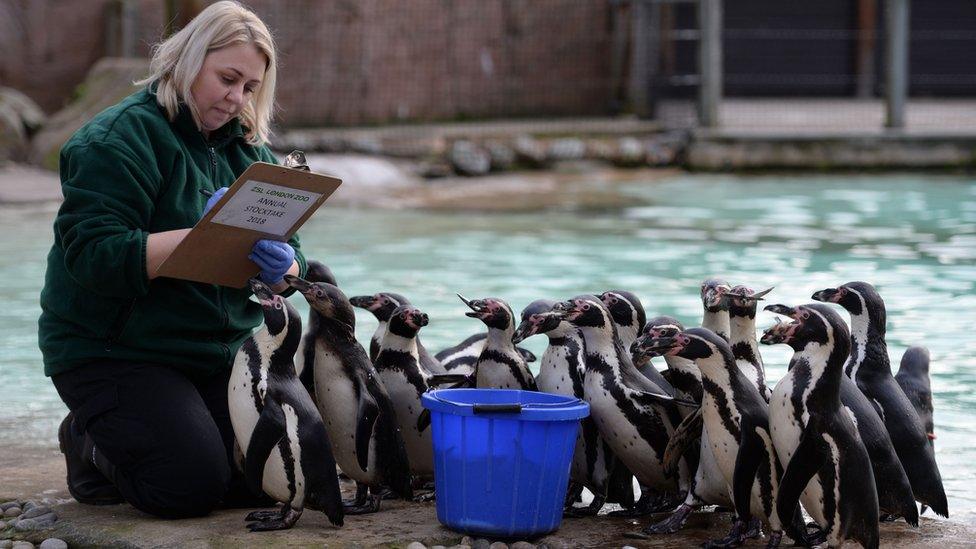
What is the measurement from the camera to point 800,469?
298 cm

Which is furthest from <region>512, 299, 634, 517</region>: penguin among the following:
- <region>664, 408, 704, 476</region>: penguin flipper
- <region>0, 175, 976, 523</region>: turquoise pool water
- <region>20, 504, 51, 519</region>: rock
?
<region>20, 504, 51, 519</region>: rock

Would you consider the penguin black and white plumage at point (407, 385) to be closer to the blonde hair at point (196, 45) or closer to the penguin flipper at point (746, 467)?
the blonde hair at point (196, 45)

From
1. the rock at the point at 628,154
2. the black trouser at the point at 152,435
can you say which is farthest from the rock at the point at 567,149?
the black trouser at the point at 152,435

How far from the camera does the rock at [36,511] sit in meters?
3.29

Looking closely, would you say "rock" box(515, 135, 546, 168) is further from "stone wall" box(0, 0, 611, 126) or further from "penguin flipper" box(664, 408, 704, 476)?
"penguin flipper" box(664, 408, 704, 476)

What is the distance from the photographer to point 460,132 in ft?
43.8

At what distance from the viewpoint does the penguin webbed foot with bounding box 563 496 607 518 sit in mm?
3414

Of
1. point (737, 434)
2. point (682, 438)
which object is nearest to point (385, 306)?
point (682, 438)

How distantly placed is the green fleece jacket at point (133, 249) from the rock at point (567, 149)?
983 centimetres

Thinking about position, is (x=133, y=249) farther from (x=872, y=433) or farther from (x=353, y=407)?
(x=872, y=433)

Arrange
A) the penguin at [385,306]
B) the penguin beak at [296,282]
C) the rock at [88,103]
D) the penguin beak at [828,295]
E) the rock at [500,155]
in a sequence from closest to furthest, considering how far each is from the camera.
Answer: the penguin beak at [296,282], the penguin beak at [828,295], the penguin at [385,306], the rock at [88,103], the rock at [500,155]

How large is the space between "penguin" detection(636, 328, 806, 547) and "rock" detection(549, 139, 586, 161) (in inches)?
399

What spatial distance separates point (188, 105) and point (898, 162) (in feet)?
36.6

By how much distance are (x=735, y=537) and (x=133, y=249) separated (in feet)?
5.14
